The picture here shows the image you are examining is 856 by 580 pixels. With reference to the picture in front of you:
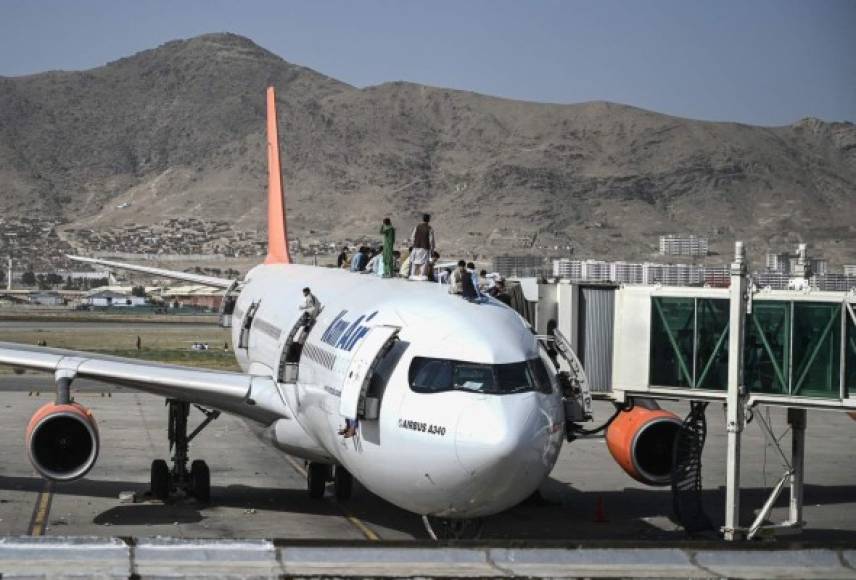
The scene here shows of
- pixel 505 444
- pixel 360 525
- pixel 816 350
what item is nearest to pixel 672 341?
pixel 816 350

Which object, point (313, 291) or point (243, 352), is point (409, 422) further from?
point (243, 352)

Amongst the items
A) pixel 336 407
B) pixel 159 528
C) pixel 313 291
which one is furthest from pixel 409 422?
pixel 313 291

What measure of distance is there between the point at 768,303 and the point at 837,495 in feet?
26.3

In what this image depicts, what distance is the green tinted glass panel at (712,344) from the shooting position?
22.5 metres

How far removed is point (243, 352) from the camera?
31781mm

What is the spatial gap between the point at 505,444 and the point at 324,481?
978cm

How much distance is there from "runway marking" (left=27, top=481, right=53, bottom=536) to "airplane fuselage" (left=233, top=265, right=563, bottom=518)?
460 cm

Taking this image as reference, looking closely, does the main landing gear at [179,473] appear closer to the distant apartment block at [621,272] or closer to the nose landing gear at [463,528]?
the nose landing gear at [463,528]

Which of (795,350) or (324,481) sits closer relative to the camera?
(795,350)

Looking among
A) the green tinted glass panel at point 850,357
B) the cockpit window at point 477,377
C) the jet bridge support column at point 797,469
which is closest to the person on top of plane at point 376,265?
the jet bridge support column at point 797,469

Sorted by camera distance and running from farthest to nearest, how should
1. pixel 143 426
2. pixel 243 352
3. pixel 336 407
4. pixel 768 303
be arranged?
pixel 143 426 → pixel 243 352 → pixel 768 303 → pixel 336 407

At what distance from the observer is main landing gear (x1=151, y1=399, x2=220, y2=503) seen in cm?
2512

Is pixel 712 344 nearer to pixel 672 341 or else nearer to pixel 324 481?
pixel 672 341

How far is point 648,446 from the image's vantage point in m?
23.4
